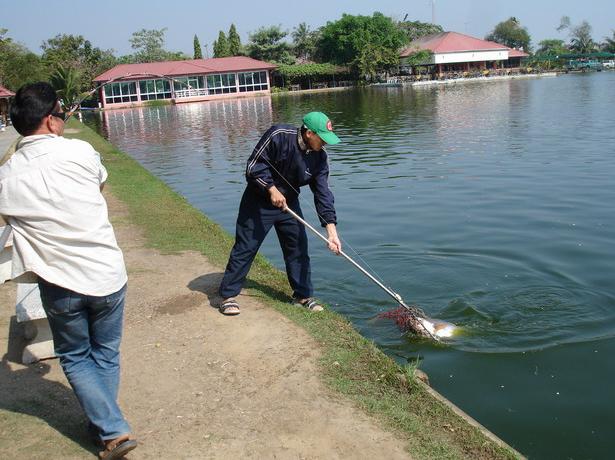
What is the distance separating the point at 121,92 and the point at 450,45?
40062 mm

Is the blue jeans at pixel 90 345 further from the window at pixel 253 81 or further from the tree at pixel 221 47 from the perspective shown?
the tree at pixel 221 47

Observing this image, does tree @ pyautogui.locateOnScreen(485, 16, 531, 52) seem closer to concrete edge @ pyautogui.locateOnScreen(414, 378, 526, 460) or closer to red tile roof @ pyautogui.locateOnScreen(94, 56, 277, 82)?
red tile roof @ pyautogui.locateOnScreen(94, 56, 277, 82)

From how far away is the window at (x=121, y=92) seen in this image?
192ft

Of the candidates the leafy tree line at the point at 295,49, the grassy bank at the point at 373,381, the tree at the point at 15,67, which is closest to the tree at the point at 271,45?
the leafy tree line at the point at 295,49

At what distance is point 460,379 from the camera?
513 cm

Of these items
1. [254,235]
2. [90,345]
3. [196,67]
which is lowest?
[90,345]

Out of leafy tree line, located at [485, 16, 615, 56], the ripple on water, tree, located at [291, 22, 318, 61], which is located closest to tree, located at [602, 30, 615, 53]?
leafy tree line, located at [485, 16, 615, 56]

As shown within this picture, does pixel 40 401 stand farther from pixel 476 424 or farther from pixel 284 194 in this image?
→ pixel 476 424

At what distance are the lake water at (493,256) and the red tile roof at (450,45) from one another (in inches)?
2300

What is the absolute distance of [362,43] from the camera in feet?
230

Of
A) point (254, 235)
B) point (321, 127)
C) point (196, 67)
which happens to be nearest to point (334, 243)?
point (254, 235)

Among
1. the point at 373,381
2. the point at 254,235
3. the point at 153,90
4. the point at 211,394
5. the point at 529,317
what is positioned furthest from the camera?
the point at 153,90

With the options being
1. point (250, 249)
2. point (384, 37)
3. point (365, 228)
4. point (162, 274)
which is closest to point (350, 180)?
point (365, 228)

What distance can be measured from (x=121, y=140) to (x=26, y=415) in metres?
25.0
